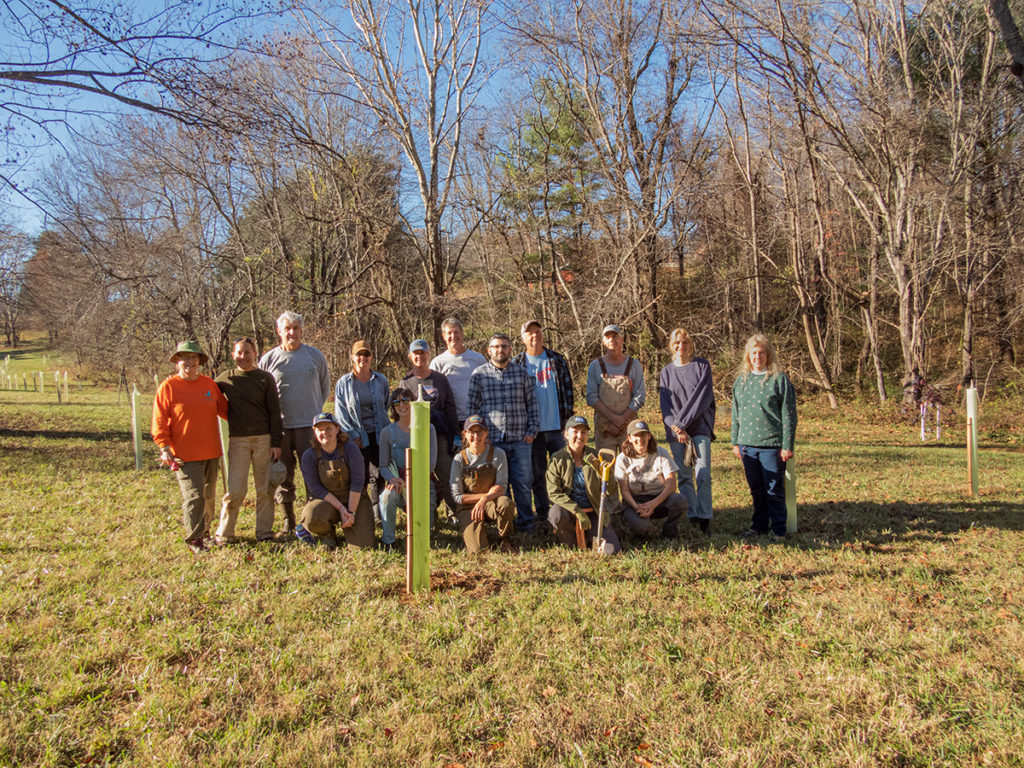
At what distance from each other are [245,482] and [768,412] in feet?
15.5

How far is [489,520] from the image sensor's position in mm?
5617

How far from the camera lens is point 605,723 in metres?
3.00

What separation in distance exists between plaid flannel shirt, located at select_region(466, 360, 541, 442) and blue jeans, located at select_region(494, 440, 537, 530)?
90 millimetres

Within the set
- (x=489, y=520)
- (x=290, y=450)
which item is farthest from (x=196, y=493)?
(x=489, y=520)

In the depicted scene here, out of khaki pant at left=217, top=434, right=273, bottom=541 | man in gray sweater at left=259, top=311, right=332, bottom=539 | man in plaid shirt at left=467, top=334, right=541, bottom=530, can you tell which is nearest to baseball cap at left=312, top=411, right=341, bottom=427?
man in gray sweater at left=259, top=311, right=332, bottom=539

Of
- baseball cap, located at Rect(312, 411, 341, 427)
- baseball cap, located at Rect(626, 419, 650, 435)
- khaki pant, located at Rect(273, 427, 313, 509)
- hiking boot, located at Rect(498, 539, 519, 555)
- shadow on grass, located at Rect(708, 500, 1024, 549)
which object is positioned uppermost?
baseball cap, located at Rect(312, 411, 341, 427)

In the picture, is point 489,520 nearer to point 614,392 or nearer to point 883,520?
point 614,392

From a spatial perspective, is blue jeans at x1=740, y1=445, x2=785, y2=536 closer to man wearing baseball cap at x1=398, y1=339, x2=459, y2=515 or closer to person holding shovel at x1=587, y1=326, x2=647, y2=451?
person holding shovel at x1=587, y1=326, x2=647, y2=451

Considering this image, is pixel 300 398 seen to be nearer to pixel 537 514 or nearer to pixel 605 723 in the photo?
pixel 537 514

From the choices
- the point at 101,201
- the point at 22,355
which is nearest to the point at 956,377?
the point at 101,201

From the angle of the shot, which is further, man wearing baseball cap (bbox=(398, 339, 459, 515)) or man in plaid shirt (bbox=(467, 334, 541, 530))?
man wearing baseball cap (bbox=(398, 339, 459, 515))

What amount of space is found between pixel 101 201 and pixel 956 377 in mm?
25806

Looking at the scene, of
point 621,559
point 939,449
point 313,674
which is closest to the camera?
point 313,674

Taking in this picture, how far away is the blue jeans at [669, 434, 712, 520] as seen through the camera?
6.17 m
